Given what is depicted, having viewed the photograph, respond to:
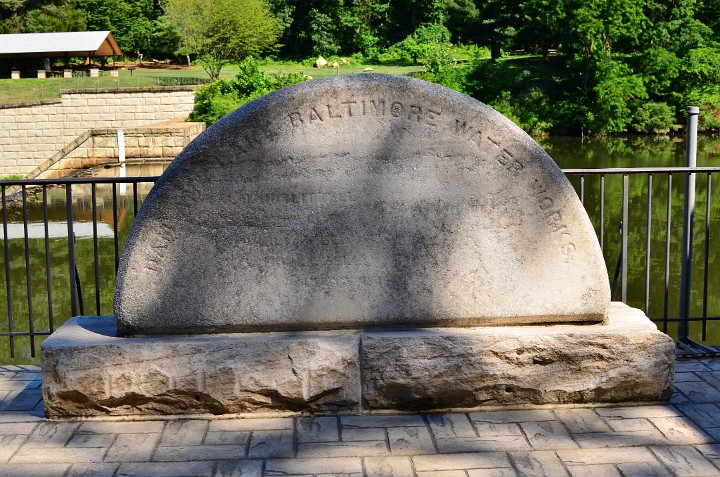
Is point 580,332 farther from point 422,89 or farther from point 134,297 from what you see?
point 134,297

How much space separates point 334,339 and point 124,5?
4871 cm

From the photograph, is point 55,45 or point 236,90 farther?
point 55,45

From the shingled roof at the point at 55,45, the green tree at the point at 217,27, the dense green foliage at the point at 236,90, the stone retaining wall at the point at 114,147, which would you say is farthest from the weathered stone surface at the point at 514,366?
the shingled roof at the point at 55,45

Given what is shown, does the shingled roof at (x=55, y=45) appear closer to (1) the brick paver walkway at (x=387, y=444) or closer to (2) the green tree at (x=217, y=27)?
(2) the green tree at (x=217, y=27)

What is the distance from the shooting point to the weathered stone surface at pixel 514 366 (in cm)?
405

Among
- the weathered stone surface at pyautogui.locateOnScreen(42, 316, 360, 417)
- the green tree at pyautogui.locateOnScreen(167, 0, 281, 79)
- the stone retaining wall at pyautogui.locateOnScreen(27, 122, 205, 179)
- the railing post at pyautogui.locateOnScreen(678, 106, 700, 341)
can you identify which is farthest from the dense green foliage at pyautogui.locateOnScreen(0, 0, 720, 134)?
the weathered stone surface at pyautogui.locateOnScreen(42, 316, 360, 417)

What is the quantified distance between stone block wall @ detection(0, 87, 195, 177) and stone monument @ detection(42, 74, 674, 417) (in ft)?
95.1

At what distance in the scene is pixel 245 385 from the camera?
4035 mm

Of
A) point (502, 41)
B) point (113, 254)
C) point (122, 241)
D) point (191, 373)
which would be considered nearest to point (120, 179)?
point (191, 373)

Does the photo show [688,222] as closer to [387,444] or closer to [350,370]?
[350,370]

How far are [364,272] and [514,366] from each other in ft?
2.76

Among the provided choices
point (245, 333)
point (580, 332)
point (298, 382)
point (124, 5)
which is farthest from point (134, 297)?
point (124, 5)

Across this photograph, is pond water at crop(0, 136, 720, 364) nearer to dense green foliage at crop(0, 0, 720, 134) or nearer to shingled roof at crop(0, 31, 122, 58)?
dense green foliage at crop(0, 0, 720, 134)

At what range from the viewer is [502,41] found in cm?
4391
